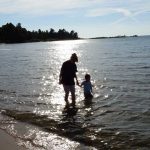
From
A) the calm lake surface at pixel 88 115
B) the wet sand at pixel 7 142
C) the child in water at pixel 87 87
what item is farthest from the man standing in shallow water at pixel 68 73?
the wet sand at pixel 7 142

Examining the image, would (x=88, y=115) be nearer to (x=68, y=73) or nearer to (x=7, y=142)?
(x=68, y=73)

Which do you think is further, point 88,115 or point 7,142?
point 88,115

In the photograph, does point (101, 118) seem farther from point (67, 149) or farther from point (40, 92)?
point (40, 92)

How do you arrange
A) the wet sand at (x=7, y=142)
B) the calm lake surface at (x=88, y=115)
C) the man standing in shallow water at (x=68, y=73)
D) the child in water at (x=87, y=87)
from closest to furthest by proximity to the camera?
the wet sand at (x=7, y=142) < the calm lake surface at (x=88, y=115) < the man standing in shallow water at (x=68, y=73) < the child in water at (x=87, y=87)

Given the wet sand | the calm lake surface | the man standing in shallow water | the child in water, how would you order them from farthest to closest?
the child in water, the man standing in shallow water, the calm lake surface, the wet sand

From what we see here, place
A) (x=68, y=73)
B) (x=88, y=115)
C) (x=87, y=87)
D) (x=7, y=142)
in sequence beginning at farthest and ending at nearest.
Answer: (x=87, y=87) < (x=68, y=73) < (x=88, y=115) < (x=7, y=142)

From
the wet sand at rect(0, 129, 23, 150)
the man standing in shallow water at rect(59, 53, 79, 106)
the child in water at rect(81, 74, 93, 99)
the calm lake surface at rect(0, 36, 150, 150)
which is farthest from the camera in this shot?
the child in water at rect(81, 74, 93, 99)

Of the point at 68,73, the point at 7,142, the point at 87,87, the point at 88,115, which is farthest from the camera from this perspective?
the point at 87,87

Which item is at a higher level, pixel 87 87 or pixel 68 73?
pixel 68 73

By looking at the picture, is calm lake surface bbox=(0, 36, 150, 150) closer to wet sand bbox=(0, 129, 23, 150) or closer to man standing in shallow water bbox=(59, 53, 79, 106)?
wet sand bbox=(0, 129, 23, 150)

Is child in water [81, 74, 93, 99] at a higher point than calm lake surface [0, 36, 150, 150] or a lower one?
higher

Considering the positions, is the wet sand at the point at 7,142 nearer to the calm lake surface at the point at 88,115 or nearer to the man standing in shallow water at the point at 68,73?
the calm lake surface at the point at 88,115

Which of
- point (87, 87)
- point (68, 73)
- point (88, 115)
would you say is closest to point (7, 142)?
point (88, 115)

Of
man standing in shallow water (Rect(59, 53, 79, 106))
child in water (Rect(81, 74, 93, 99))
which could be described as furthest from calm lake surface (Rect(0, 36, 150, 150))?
man standing in shallow water (Rect(59, 53, 79, 106))
